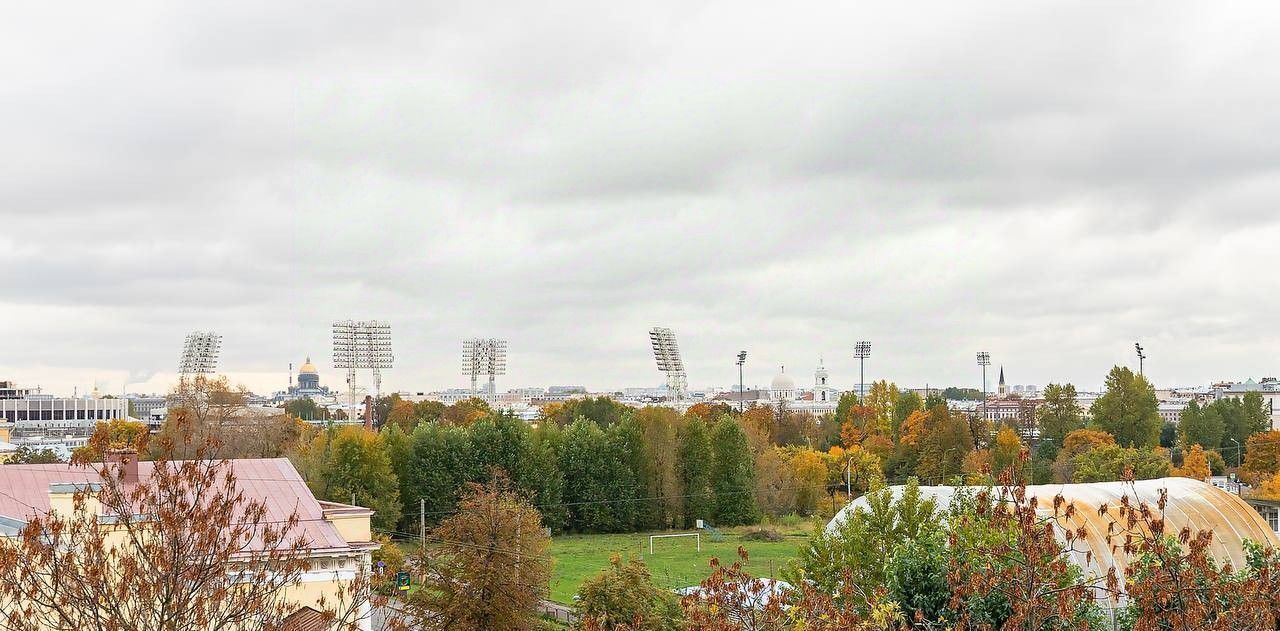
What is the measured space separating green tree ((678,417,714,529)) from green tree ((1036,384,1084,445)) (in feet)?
81.2

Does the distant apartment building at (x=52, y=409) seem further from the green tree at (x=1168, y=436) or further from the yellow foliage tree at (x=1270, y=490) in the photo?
the yellow foliage tree at (x=1270, y=490)


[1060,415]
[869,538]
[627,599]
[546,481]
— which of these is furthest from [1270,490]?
[869,538]

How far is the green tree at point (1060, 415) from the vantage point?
2913 inches

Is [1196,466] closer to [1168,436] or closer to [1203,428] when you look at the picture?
[1203,428]

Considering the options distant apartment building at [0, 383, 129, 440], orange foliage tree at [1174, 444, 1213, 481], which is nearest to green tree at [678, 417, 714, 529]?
orange foliage tree at [1174, 444, 1213, 481]

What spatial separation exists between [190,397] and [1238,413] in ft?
210

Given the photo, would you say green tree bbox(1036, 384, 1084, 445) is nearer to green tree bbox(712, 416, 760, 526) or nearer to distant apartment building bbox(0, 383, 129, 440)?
green tree bbox(712, 416, 760, 526)

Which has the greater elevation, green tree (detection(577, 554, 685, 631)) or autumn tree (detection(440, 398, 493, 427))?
A: autumn tree (detection(440, 398, 493, 427))

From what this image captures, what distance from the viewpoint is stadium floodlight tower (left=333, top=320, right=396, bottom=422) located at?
104 meters

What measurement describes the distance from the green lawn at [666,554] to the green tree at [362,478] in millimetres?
7325

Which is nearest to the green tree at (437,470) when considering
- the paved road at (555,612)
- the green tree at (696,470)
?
the green tree at (696,470)

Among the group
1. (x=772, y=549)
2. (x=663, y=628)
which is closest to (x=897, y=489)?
(x=663, y=628)

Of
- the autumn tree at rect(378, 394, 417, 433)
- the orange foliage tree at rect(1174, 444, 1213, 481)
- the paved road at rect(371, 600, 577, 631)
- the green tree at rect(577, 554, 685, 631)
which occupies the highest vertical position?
the autumn tree at rect(378, 394, 417, 433)

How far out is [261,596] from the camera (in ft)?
33.2
